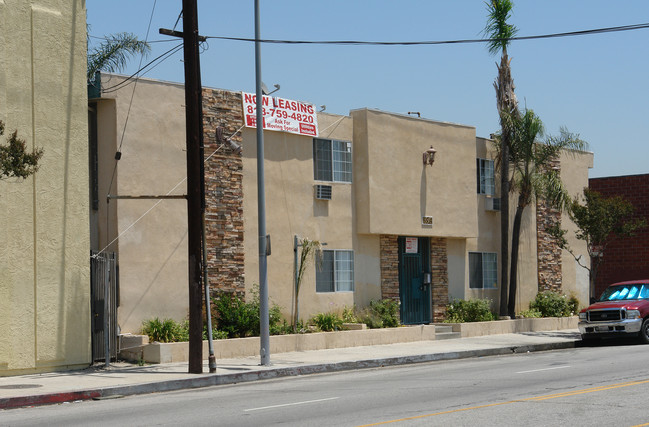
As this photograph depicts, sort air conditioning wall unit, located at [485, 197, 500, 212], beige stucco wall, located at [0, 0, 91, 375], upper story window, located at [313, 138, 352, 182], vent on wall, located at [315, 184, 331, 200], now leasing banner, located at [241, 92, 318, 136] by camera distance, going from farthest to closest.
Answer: air conditioning wall unit, located at [485, 197, 500, 212]
upper story window, located at [313, 138, 352, 182]
vent on wall, located at [315, 184, 331, 200]
now leasing banner, located at [241, 92, 318, 136]
beige stucco wall, located at [0, 0, 91, 375]

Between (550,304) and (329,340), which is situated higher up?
(550,304)

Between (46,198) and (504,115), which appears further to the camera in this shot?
(504,115)

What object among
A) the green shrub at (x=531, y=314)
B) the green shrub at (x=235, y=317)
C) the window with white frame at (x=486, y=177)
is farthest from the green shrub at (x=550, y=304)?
the green shrub at (x=235, y=317)

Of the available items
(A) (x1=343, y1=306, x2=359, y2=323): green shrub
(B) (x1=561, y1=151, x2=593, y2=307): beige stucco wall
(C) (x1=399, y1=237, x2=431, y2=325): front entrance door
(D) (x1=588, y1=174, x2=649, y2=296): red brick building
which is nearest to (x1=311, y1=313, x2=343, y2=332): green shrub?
(A) (x1=343, y1=306, x2=359, y2=323): green shrub

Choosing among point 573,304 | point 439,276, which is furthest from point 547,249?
point 439,276

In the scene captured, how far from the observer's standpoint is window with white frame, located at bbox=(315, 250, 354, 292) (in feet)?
83.4

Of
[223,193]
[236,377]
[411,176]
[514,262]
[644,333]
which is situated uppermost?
[411,176]

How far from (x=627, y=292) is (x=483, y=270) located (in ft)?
20.4

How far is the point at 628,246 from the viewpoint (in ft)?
127

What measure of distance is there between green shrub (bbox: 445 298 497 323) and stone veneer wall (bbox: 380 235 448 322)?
25 centimetres

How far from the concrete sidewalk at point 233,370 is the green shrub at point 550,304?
5249 millimetres

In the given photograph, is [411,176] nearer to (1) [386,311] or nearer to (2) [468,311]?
(1) [386,311]

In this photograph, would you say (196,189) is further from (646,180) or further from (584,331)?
(646,180)

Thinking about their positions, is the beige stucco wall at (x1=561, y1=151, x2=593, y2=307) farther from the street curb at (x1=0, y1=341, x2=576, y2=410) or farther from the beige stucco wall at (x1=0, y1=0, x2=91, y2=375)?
the beige stucco wall at (x1=0, y1=0, x2=91, y2=375)
